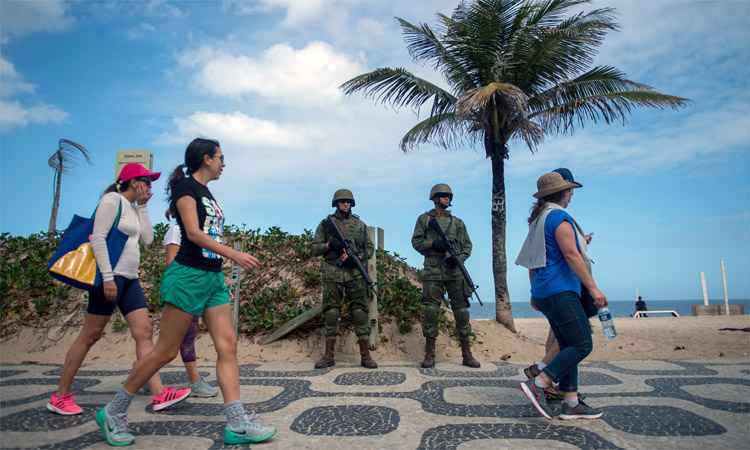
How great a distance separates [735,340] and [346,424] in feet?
27.3

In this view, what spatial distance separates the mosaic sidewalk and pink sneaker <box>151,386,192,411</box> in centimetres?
8

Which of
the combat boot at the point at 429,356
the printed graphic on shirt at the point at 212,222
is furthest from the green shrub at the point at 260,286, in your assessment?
the printed graphic on shirt at the point at 212,222

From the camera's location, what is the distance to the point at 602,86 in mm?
8594

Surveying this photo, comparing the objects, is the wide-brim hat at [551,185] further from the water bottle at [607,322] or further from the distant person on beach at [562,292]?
the water bottle at [607,322]

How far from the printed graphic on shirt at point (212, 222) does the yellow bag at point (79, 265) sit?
1.10m

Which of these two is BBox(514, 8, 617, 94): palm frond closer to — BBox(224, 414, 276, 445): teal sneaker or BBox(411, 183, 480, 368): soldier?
BBox(411, 183, 480, 368): soldier

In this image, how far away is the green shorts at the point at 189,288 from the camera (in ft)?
8.60

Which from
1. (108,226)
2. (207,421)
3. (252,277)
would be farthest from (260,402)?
(252,277)

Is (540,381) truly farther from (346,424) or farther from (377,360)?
(377,360)

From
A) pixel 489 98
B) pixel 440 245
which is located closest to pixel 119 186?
pixel 440 245

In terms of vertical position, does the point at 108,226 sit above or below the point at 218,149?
below

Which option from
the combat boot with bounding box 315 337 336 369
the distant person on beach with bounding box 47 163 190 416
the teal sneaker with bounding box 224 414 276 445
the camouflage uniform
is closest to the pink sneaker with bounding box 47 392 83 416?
the distant person on beach with bounding box 47 163 190 416

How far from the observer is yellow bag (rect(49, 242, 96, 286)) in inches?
124

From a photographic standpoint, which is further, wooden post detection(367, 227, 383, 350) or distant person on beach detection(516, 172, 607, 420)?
wooden post detection(367, 227, 383, 350)
